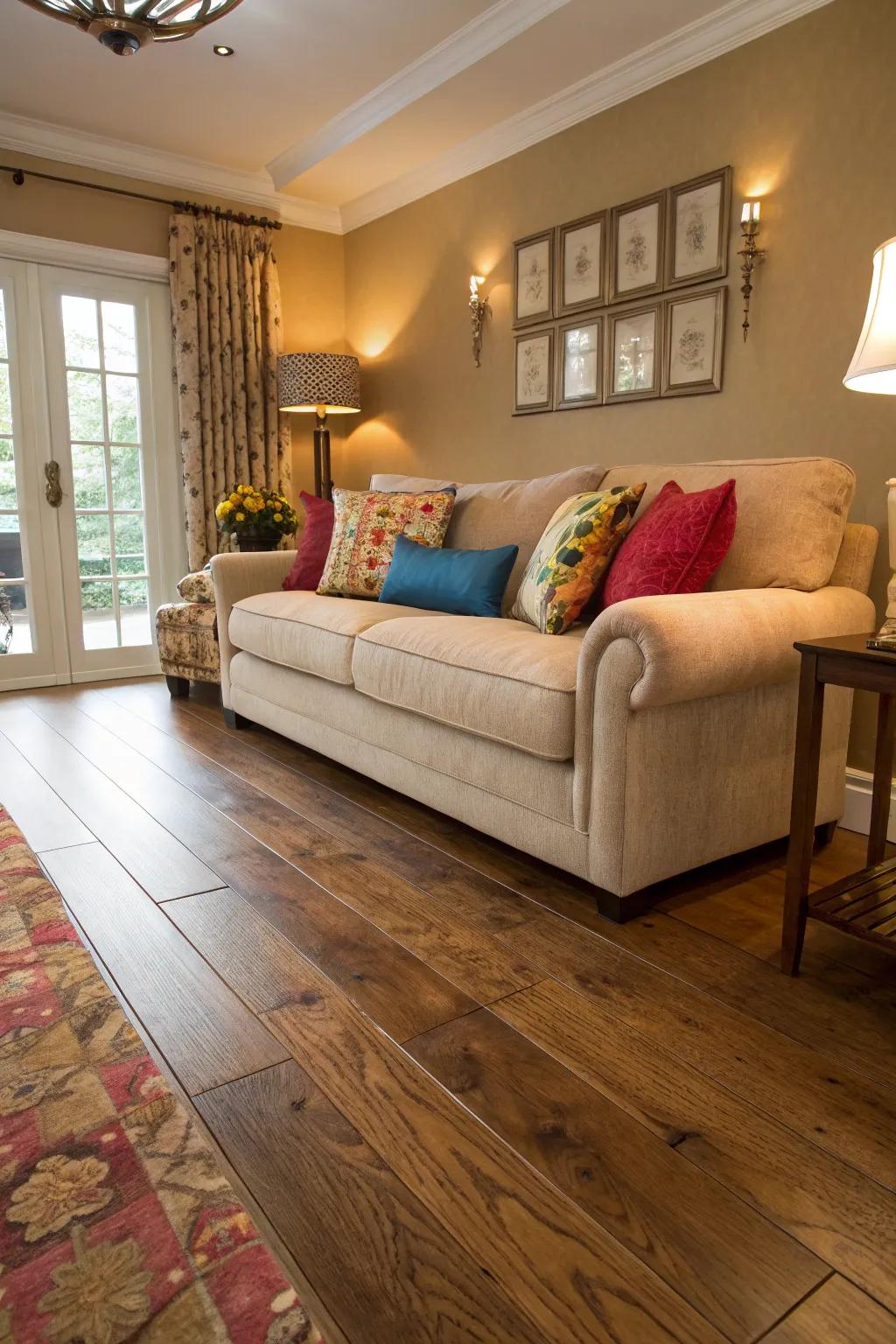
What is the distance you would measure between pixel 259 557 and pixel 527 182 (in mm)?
1958

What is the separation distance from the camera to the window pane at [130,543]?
457 centimetres

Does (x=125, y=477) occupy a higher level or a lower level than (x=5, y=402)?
lower

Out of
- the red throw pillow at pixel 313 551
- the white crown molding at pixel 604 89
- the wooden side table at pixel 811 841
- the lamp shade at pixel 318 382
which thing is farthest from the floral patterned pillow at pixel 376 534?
the wooden side table at pixel 811 841

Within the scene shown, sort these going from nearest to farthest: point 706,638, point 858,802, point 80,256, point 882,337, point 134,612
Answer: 1. point 882,337
2. point 706,638
3. point 858,802
4. point 80,256
5. point 134,612

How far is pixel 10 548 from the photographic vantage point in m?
4.24

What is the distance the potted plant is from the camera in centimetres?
418

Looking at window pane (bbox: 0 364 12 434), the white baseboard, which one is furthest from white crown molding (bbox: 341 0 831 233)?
the white baseboard

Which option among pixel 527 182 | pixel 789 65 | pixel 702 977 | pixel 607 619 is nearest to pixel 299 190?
pixel 527 182

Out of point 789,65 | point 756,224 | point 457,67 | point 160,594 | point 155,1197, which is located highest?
point 457,67

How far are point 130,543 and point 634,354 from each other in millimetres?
2858

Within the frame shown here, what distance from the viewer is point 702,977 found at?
5.30ft

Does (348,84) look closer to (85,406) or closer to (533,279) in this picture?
(533,279)

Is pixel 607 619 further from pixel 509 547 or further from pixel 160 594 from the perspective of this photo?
pixel 160 594

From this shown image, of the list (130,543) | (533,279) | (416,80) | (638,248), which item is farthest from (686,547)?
(130,543)
